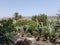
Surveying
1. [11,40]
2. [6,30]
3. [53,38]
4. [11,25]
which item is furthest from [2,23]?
[53,38]

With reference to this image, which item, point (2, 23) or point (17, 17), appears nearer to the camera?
point (2, 23)

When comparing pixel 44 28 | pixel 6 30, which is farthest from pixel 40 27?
pixel 6 30

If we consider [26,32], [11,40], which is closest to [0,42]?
[11,40]

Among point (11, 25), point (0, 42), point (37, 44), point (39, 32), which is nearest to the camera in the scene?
point (37, 44)

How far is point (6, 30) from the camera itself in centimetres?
1747

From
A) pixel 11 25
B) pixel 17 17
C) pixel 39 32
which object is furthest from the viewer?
pixel 17 17

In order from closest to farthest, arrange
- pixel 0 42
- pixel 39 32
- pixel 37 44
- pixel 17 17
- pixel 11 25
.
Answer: pixel 37 44
pixel 0 42
pixel 39 32
pixel 11 25
pixel 17 17

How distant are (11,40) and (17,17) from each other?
9944 millimetres

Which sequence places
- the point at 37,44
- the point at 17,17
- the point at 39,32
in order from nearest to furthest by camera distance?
the point at 37,44 → the point at 39,32 → the point at 17,17

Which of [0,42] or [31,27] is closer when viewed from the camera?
[0,42]

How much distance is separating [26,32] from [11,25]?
1671 mm

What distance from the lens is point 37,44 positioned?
15422 millimetres

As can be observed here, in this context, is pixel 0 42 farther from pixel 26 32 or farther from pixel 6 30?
pixel 26 32

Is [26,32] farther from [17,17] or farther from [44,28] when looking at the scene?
[17,17]
